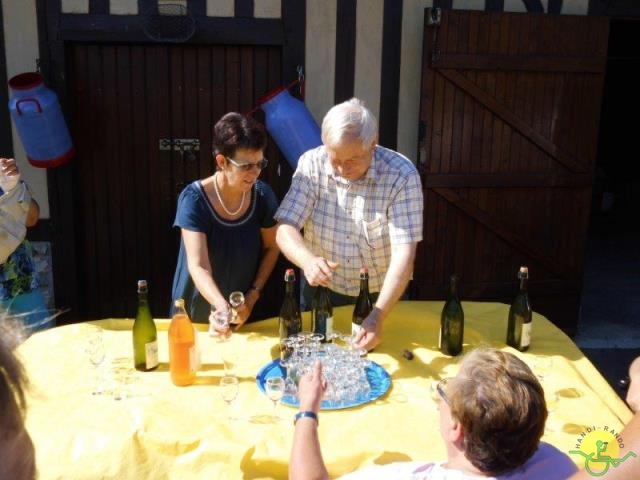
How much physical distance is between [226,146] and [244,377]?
0.99 m

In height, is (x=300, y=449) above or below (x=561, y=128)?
below

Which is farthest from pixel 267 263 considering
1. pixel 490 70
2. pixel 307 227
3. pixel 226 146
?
pixel 490 70

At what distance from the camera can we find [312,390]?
1.90m

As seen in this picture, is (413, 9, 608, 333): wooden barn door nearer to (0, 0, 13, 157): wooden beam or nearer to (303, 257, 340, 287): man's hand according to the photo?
(303, 257, 340, 287): man's hand

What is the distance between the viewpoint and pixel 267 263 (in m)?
3.13

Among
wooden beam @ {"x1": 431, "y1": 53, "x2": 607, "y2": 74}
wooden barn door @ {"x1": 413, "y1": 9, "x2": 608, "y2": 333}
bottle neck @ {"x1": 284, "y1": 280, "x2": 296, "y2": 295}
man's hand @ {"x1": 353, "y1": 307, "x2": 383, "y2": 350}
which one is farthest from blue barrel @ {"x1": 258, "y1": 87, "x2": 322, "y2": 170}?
man's hand @ {"x1": 353, "y1": 307, "x2": 383, "y2": 350}

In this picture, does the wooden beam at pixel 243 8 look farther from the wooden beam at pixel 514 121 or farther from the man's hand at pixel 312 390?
the man's hand at pixel 312 390

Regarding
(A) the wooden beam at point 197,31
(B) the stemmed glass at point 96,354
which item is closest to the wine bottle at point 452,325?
(B) the stemmed glass at point 96,354

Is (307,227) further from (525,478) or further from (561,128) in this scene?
(561,128)

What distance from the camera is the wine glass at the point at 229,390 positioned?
210cm

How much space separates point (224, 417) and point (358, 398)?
467mm

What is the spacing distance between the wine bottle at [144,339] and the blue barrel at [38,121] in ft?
8.31

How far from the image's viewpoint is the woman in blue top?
2.74m

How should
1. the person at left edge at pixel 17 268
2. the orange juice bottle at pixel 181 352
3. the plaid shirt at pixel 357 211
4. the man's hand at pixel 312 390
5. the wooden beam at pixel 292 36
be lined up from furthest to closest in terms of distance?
the wooden beam at pixel 292 36, the person at left edge at pixel 17 268, the plaid shirt at pixel 357 211, the orange juice bottle at pixel 181 352, the man's hand at pixel 312 390
